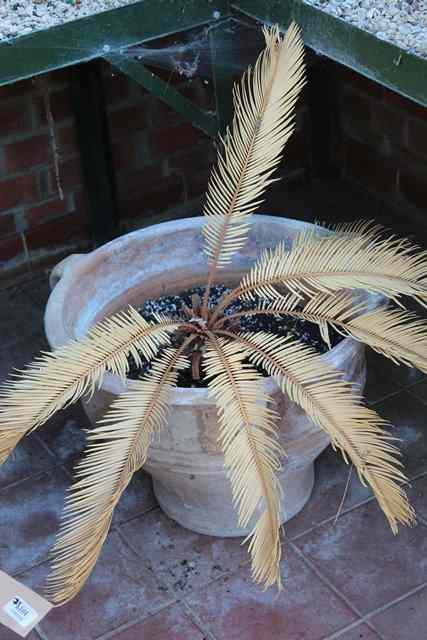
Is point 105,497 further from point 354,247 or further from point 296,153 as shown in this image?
point 296,153

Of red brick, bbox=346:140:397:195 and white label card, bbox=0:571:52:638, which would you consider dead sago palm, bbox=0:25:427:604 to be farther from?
red brick, bbox=346:140:397:195

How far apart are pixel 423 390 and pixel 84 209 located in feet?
5.79

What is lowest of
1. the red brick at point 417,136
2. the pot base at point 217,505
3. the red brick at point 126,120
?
the pot base at point 217,505

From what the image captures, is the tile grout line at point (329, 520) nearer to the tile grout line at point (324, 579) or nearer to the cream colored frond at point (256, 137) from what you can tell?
the tile grout line at point (324, 579)

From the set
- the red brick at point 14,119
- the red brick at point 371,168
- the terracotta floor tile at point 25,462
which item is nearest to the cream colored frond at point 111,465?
the terracotta floor tile at point 25,462

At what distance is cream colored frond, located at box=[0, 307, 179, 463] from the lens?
2625mm

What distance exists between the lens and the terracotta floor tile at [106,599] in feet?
9.88

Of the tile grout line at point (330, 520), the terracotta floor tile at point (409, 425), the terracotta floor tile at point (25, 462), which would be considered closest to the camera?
the tile grout line at point (330, 520)

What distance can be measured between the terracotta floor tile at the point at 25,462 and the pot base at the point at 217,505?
0.49 meters

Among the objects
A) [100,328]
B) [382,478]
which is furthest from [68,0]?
[382,478]

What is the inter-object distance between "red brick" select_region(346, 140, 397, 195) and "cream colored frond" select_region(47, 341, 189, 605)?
2225 mm

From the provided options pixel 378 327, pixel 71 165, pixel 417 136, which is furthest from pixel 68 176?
pixel 378 327

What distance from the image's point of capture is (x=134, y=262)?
323cm

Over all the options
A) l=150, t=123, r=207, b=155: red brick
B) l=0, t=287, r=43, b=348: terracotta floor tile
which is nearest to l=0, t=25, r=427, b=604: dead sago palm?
l=0, t=287, r=43, b=348: terracotta floor tile
